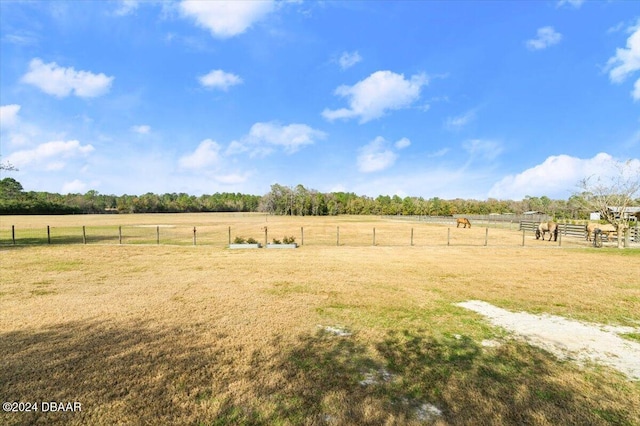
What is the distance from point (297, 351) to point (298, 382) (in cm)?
93

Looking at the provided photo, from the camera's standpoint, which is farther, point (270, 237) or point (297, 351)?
point (270, 237)

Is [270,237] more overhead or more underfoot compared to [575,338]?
more underfoot

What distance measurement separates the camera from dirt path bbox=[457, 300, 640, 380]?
4.81 metres

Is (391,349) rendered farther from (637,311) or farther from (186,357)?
(637,311)

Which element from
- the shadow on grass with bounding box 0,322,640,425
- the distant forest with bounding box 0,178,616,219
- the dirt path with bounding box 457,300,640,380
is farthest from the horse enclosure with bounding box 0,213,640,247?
the distant forest with bounding box 0,178,616,219

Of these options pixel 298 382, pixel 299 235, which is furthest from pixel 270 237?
pixel 298 382

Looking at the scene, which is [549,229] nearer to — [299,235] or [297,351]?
[299,235]

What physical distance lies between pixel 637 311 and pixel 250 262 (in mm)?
12287

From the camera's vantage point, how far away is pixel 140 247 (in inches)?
702

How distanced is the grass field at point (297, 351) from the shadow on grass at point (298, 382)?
0.07 feet

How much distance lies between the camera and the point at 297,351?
4898mm

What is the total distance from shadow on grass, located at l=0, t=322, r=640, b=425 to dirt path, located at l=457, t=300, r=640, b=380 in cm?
58

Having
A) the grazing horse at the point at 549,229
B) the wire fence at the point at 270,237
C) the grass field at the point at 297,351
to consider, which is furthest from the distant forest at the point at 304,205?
the grass field at the point at 297,351

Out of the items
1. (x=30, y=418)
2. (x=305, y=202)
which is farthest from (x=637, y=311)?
(x=305, y=202)
